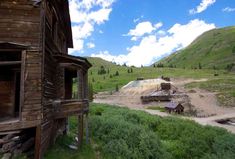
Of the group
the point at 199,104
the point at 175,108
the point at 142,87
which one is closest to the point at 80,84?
the point at 175,108

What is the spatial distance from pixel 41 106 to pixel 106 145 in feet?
26.4

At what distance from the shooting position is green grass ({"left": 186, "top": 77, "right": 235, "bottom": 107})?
1672 inches

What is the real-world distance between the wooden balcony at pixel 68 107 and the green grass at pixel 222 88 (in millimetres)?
32359

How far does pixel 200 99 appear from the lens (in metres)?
44.1

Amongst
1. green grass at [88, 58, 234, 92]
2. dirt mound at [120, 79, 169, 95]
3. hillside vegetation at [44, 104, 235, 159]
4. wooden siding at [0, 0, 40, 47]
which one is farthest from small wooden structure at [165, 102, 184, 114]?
wooden siding at [0, 0, 40, 47]

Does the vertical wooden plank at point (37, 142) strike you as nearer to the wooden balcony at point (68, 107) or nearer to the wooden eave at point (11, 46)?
the wooden balcony at point (68, 107)

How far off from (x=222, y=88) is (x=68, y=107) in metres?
42.4

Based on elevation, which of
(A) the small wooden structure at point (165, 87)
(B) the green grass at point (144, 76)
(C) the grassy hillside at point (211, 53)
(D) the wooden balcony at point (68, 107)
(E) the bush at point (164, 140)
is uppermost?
(C) the grassy hillside at point (211, 53)

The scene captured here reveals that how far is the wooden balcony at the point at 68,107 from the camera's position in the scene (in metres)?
13.5

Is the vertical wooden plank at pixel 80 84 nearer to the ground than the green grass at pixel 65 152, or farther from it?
farther from it

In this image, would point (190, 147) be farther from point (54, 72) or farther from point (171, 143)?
point (54, 72)

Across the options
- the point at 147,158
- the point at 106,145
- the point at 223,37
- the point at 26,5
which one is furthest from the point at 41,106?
the point at 223,37

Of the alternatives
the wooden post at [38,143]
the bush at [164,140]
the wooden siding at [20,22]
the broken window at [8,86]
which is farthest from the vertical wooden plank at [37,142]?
the bush at [164,140]

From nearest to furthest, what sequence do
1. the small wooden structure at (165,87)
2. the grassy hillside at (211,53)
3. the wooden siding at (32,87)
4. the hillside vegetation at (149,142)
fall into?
the wooden siding at (32,87) → the hillside vegetation at (149,142) → the small wooden structure at (165,87) → the grassy hillside at (211,53)
